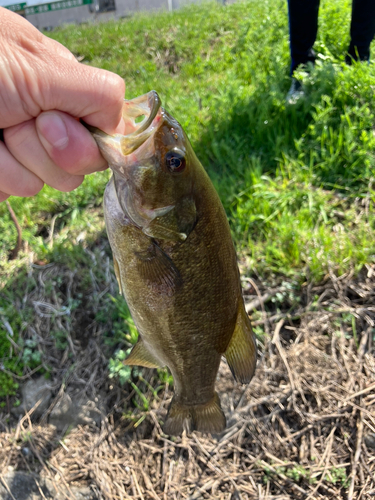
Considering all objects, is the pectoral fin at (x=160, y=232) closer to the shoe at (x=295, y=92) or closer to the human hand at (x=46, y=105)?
the human hand at (x=46, y=105)

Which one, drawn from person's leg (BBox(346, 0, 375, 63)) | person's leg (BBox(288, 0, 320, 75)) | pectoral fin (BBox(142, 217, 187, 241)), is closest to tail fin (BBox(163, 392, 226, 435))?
pectoral fin (BBox(142, 217, 187, 241))

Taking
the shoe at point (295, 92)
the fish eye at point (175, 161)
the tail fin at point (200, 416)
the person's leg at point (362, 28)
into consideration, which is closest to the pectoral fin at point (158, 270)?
the fish eye at point (175, 161)

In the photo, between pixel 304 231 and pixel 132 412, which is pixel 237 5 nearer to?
pixel 304 231

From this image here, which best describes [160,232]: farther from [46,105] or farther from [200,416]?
[200,416]

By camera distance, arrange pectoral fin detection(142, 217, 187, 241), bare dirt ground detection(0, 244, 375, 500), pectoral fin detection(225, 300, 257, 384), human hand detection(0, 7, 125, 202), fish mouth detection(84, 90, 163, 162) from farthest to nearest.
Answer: bare dirt ground detection(0, 244, 375, 500)
pectoral fin detection(225, 300, 257, 384)
pectoral fin detection(142, 217, 187, 241)
fish mouth detection(84, 90, 163, 162)
human hand detection(0, 7, 125, 202)

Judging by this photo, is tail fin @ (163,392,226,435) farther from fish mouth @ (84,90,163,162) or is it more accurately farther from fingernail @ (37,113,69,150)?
fingernail @ (37,113,69,150)

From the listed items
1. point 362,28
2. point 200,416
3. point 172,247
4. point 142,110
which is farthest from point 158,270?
point 362,28
